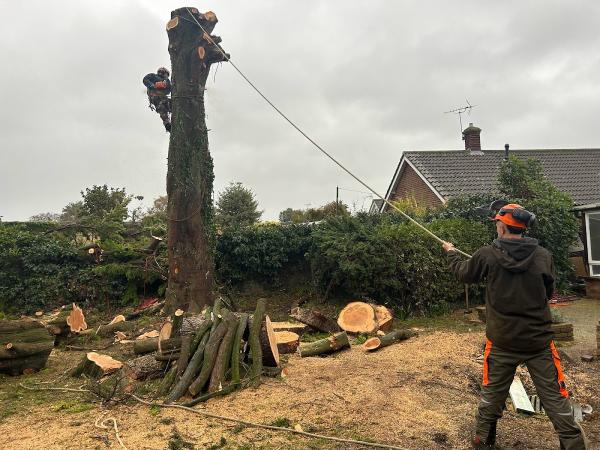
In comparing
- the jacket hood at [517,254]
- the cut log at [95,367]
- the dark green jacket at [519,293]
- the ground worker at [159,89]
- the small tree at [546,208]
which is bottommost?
the cut log at [95,367]

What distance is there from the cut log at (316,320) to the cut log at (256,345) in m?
2.18

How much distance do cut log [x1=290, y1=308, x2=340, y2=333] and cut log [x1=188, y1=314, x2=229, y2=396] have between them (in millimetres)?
2506

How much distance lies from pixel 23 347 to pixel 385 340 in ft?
16.7

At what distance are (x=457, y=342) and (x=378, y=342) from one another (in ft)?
3.92

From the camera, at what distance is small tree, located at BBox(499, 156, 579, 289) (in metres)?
11.7

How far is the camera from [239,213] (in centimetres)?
2103

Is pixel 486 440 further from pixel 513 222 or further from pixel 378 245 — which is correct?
pixel 378 245

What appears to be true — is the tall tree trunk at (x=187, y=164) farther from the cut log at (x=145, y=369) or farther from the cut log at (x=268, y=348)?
the cut log at (x=268, y=348)

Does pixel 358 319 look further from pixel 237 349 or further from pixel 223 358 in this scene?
pixel 223 358

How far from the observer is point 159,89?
8.43 m

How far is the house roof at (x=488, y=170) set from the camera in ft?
55.8

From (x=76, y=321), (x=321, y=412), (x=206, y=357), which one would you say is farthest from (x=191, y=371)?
(x=76, y=321)

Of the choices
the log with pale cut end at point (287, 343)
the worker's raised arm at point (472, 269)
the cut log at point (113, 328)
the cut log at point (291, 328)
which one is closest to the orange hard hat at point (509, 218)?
the worker's raised arm at point (472, 269)

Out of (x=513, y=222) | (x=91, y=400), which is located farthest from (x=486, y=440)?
(x=91, y=400)
